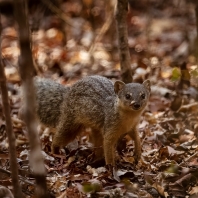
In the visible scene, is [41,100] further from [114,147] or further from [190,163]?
[190,163]

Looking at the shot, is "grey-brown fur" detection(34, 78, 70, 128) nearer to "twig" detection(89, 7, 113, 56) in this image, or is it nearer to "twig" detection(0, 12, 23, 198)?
"twig" detection(0, 12, 23, 198)

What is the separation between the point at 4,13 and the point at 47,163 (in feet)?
30.0

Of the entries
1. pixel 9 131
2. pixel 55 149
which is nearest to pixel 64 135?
pixel 55 149

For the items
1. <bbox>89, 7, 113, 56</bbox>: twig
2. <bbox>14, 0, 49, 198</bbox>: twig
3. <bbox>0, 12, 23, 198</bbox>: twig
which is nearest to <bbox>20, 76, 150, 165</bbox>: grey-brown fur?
<bbox>0, 12, 23, 198</bbox>: twig

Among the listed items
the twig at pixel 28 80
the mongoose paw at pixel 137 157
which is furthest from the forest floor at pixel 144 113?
the twig at pixel 28 80

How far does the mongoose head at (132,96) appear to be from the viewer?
5598mm

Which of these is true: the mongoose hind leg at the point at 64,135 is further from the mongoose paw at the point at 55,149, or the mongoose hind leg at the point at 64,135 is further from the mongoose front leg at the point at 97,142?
the mongoose front leg at the point at 97,142

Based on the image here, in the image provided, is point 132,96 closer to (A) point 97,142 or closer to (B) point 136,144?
(B) point 136,144

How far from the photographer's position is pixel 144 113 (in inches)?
298

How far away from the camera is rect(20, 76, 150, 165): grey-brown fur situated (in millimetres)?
5824

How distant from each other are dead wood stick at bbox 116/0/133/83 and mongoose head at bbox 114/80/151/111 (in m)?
0.60

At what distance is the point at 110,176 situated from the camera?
5.28 metres

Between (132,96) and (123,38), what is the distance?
37.3 inches

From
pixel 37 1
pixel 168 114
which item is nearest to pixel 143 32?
pixel 37 1
